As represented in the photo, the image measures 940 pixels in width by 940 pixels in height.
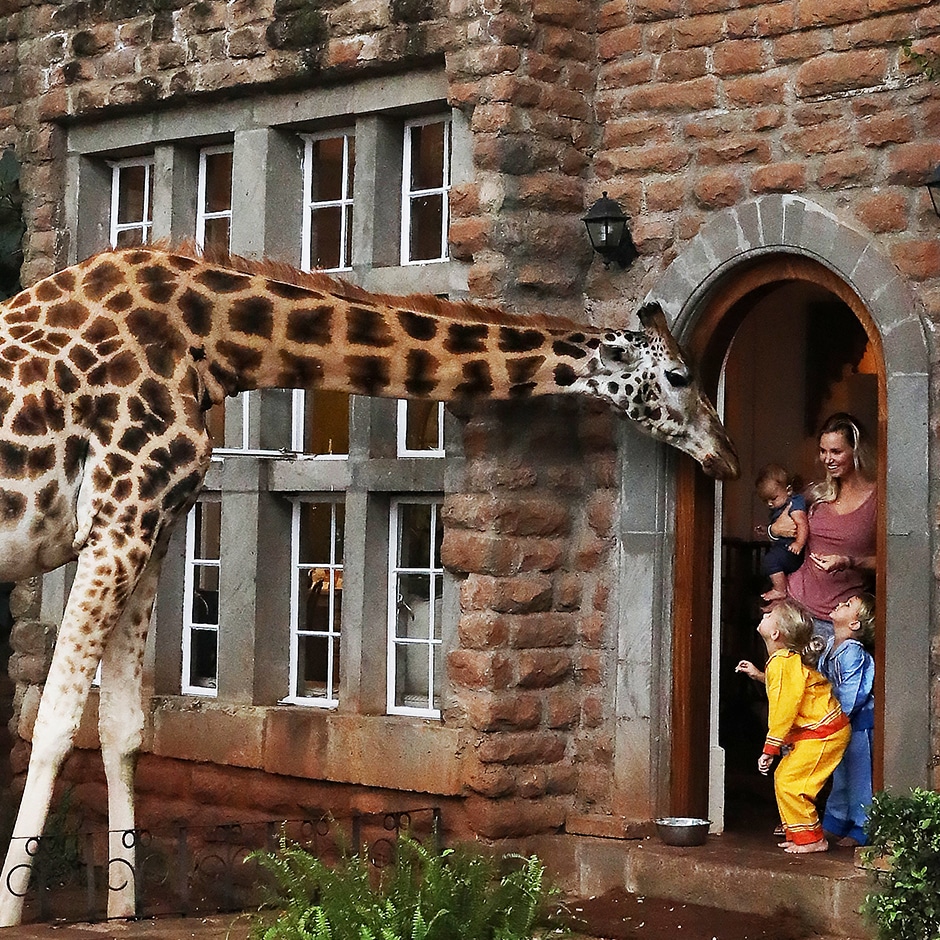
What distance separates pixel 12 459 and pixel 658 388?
8.58 ft

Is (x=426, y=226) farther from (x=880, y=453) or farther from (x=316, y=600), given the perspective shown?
(x=880, y=453)

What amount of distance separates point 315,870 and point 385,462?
95.2 inches

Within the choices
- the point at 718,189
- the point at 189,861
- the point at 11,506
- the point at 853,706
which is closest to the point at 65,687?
the point at 11,506

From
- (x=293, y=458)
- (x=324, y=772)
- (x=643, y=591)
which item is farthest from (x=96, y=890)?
(x=643, y=591)

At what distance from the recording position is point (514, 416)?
8.38 metres

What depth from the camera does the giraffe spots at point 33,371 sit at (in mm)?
7820

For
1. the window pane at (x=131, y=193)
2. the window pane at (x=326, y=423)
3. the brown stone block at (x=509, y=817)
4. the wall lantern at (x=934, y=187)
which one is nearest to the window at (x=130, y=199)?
the window pane at (x=131, y=193)

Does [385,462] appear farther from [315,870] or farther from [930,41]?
[930,41]

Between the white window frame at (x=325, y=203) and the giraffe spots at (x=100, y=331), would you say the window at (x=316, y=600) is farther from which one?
the giraffe spots at (x=100, y=331)

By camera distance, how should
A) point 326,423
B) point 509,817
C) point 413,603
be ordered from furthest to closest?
point 326,423 < point 413,603 < point 509,817

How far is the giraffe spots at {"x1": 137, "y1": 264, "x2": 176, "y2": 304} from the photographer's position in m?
7.96

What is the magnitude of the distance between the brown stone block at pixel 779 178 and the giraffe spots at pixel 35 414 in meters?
2.97

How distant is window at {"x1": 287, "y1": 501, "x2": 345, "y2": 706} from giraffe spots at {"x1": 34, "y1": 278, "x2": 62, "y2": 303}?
1783mm

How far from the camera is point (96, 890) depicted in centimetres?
888
